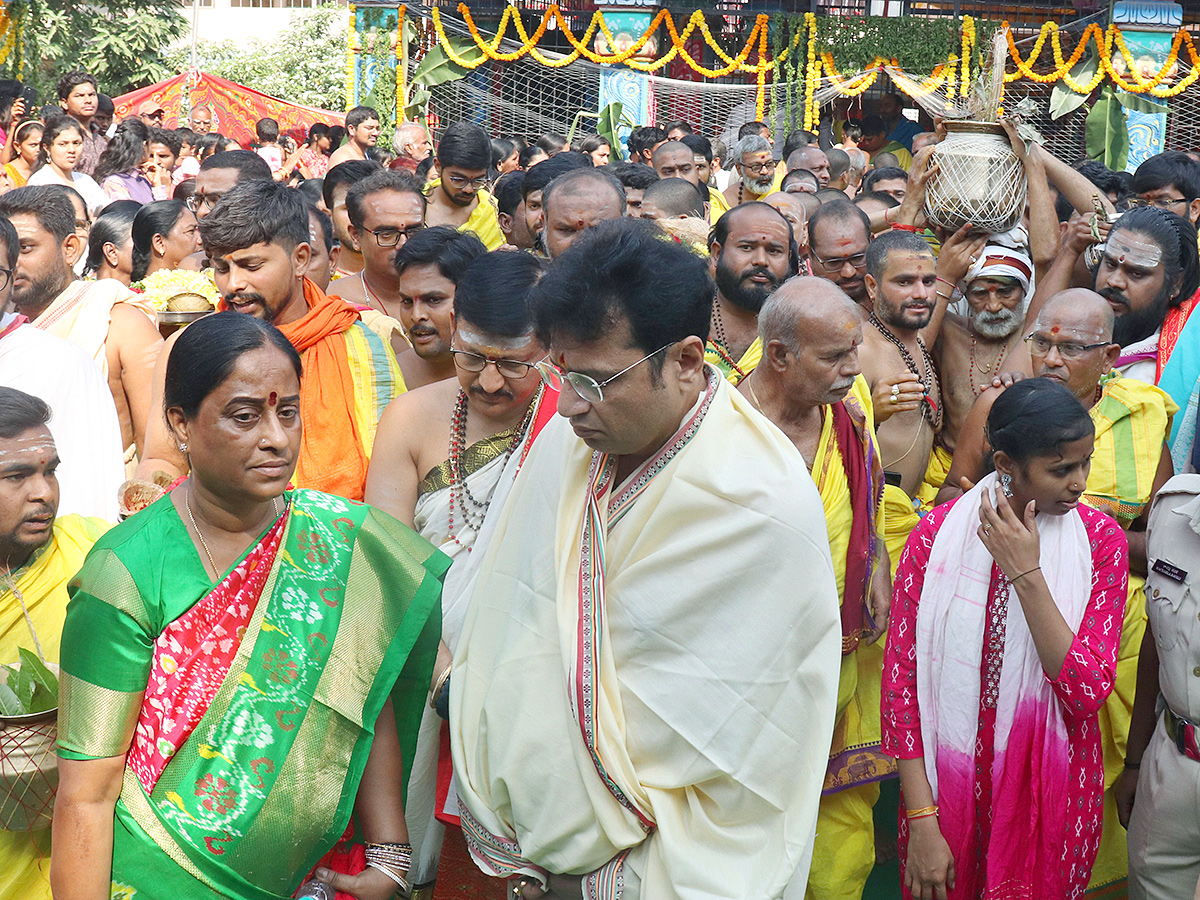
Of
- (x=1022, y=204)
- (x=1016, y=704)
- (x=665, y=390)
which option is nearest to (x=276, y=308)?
(x=665, y=390)

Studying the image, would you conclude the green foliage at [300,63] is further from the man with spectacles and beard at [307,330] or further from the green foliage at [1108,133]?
the man with spectacles and beard at [307,330]

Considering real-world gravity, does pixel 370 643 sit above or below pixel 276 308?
below

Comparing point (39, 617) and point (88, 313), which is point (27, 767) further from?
point (88, 313)

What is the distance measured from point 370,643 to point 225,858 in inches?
17.9

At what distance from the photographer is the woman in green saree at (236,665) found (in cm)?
198

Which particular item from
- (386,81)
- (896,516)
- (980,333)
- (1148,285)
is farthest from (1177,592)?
(386,81)

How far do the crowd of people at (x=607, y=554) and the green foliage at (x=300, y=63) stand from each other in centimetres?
2653

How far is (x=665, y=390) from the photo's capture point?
82.9 inches

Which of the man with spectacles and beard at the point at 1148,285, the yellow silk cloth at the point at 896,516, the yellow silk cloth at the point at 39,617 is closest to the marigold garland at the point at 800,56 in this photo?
the man with spectacles and beard at the point at 1148,285

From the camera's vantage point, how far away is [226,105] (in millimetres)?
18141

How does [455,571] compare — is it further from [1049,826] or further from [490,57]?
[490,57]

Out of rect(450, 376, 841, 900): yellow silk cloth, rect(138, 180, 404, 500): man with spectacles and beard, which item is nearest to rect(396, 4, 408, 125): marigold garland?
rect(138, 180, 404, 500): man with spectacles and beard

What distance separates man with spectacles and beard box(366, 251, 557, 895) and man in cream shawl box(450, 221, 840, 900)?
676 mm

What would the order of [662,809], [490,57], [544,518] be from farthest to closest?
[490,57]
[544,518]
[662,809]
